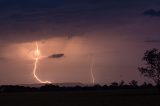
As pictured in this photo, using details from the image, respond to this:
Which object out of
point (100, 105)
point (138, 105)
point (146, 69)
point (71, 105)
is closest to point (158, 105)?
point (138, 105)

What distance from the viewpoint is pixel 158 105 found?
174 feet

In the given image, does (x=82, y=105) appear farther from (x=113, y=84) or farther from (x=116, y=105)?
(x=113, y=84)

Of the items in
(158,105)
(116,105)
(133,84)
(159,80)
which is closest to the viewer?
(158,105)

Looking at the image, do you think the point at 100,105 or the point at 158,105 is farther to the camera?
the point at 100,105

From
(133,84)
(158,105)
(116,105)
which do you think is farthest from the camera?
(133,84)

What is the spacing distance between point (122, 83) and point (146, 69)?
9309 centimetres

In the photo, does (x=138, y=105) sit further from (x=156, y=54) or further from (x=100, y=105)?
(x=156, y=54)

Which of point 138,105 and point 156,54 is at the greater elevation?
point 156,54

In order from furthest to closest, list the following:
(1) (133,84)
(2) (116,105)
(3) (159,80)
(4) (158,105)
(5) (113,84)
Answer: (5) (113,84)
(1) (133,84)
(3) (159,80)
(2) (116,105)
(4) (158,105)

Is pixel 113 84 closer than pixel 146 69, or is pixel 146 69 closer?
pixel 146 69

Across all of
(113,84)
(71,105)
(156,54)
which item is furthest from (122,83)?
(71,105)

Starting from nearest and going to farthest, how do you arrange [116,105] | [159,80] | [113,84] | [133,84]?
[116,105] → [159,80] → [133,84] → [113,84]

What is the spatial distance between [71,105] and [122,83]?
133 m

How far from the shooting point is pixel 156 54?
99.2 metres
